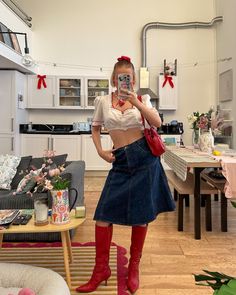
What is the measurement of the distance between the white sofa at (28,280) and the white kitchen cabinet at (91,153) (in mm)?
4284

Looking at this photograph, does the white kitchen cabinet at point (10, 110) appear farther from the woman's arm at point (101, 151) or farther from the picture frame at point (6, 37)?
the woman's arm at point (101, 151)

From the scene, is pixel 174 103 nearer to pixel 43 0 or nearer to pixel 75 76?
pixel 75 76

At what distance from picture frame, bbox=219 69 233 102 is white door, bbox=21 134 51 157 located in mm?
3450

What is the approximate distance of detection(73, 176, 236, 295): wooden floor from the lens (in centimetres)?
197

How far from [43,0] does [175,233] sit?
5.68 m

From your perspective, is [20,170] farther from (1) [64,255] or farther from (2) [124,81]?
(2) [124,81]

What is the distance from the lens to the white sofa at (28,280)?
1.43m

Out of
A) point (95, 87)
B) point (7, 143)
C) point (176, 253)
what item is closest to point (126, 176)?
point (176, 253)

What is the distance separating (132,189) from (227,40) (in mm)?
4910

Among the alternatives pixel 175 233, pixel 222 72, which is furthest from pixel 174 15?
pixel 175 233

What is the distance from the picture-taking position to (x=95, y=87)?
6.29 metres

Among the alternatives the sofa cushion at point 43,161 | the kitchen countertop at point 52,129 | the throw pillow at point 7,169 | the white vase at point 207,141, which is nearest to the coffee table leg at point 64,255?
the sofa cushion at point 43,161

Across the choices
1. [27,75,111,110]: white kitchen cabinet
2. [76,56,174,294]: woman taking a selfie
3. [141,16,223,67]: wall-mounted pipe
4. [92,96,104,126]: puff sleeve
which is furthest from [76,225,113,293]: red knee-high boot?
[141,16,223,67]: wall-mounted pipe

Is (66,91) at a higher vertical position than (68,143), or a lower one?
higher
